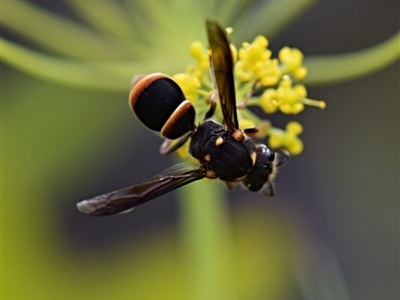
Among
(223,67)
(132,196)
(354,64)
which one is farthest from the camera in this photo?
(354,64)

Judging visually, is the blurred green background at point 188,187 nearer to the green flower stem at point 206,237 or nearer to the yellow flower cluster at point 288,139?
the green flower stem at point 206,237

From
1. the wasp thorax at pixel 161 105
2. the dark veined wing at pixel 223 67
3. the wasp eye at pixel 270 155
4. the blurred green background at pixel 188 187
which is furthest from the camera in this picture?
the blurred green background at pixel 188 187

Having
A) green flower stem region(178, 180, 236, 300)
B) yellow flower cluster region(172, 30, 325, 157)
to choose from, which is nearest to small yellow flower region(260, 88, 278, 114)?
yellow flower cluster region(172, 30, 325, 157)

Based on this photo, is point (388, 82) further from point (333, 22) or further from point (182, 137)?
point (182, 137)

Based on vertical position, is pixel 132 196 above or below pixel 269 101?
below

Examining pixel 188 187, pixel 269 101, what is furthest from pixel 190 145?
pixel 188 187

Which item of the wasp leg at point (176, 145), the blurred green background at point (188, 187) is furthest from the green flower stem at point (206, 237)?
the wasp leg at point (176, 145)

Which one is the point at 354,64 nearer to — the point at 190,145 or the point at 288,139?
→ the point at 288,139
